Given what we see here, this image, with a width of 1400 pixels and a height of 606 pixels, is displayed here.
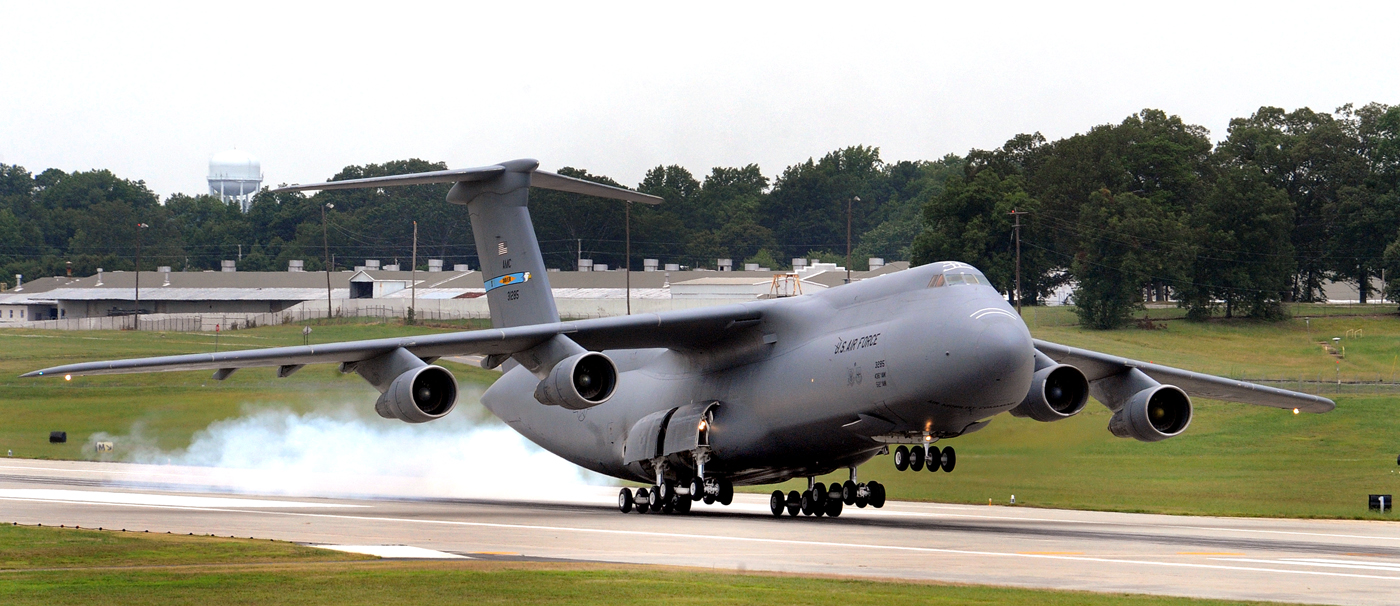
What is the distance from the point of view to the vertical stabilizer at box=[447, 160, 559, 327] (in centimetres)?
2891

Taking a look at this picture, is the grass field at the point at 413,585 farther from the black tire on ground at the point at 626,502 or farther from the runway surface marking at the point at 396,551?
the black tire on ground at the point at 626,502

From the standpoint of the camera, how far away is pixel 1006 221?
74688mm

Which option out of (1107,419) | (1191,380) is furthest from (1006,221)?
(1191,380)

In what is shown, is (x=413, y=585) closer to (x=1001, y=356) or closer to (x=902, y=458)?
(x=1001, y=356)

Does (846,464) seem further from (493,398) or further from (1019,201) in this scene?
(1019,201)

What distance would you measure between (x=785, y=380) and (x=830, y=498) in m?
2.50

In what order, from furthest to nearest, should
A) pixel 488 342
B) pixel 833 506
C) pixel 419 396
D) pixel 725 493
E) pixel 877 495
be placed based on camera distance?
pixel 833 506
pixel 725 493
pixel 877 495
pixel 488 342
pixel 419 396

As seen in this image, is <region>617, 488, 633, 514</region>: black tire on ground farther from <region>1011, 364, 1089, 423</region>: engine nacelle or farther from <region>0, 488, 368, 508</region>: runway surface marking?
<region>1011, 364, 1089, 423</region>: engine nacelle

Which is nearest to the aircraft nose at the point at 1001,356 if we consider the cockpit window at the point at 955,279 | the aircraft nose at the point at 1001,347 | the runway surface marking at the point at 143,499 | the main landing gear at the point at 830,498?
the aircraft nose at the point at 1001,347

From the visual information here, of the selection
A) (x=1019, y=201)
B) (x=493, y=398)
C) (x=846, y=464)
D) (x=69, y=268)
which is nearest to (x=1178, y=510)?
(x=846, y=464)

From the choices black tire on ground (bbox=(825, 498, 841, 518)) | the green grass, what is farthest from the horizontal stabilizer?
the green grass

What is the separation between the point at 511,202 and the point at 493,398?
13.0 feet

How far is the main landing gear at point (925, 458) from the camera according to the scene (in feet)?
68.9

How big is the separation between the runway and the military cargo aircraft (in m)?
1.08
